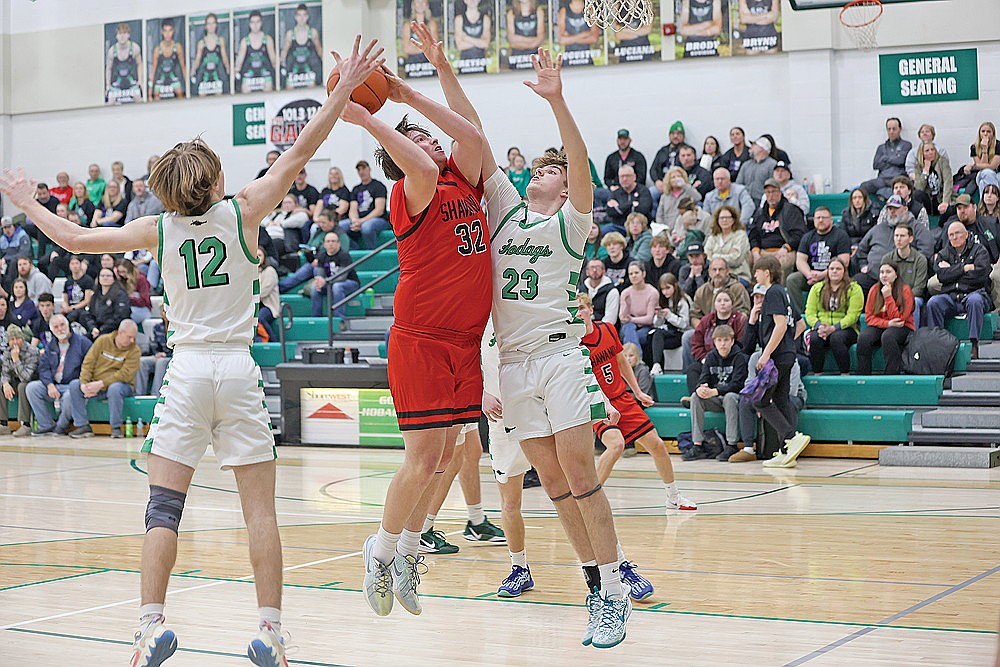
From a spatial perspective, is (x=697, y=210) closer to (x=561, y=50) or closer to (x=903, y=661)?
(x=561, y=50)

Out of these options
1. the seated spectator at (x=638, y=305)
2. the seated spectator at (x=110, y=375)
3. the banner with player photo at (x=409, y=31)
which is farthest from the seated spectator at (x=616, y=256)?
the seated spectator at (x=110, y=375)

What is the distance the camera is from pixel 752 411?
1180cm

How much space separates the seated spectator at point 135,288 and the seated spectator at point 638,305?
688cm

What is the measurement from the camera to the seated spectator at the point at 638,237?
1445 centimetres

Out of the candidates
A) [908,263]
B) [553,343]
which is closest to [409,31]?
[908,263]

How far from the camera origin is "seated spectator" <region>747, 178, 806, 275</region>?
1405 cm

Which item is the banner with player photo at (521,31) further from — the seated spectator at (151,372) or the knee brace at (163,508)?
the knee brace at (163,508)

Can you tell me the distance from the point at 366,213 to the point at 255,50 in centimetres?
415

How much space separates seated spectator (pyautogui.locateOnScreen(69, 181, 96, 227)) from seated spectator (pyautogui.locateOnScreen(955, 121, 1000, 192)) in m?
12.9

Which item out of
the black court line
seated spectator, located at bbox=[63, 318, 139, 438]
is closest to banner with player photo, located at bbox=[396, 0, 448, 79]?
seated spectator, located at bbox=[63, 318, 139, 438]

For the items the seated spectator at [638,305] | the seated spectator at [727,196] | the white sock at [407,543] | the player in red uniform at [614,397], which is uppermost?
the seated spectator at [727,196]

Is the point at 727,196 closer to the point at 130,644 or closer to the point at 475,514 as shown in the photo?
the point at 475,514

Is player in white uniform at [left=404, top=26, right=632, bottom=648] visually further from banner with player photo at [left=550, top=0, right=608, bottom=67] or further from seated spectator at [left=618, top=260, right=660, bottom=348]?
banner with player photo at [left=550, top=0, right=608, bottom=67]

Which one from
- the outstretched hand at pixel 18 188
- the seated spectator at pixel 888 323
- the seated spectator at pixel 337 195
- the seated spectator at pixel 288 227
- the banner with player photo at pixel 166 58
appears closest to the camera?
the outstretched hand at pixel 18 188
